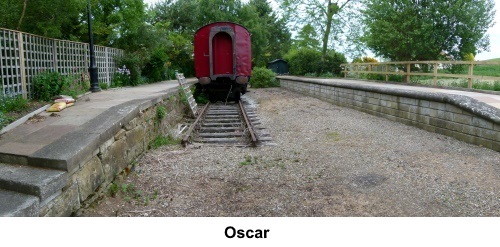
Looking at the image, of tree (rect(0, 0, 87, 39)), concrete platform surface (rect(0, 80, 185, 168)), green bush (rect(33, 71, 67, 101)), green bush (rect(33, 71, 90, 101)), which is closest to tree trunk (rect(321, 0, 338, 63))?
tree (rect(0, 0, 87, 39))

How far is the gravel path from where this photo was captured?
11.5 ft

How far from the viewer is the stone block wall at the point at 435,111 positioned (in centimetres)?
541

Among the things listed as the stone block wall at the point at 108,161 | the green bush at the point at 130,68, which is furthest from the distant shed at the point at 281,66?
the stone block wall at the point at 108,161

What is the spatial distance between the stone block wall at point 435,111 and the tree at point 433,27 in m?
7.69

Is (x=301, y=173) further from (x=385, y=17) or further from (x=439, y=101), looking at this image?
(x=385, y=17)

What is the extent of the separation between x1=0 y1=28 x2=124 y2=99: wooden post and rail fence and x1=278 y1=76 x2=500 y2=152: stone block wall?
7.38m

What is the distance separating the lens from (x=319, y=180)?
171 inches

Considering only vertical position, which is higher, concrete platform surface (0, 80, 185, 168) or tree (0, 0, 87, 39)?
tree (0, 0, 87, 39)

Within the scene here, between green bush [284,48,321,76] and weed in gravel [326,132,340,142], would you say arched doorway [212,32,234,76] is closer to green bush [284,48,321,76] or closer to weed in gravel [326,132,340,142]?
weed in gravel [326,132,340,142]

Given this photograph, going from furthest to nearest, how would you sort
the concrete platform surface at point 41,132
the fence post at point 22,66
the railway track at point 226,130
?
the fence post at point 22,66 → the railway track at point 226,130 → the concrete platform surface at point 41,132

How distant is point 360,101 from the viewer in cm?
1017

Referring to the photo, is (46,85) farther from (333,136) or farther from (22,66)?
(333,136)

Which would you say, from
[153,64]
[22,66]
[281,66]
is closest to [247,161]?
[22,66]

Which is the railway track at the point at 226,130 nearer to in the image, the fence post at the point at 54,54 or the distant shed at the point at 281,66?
the fence post at the point at 54,54
